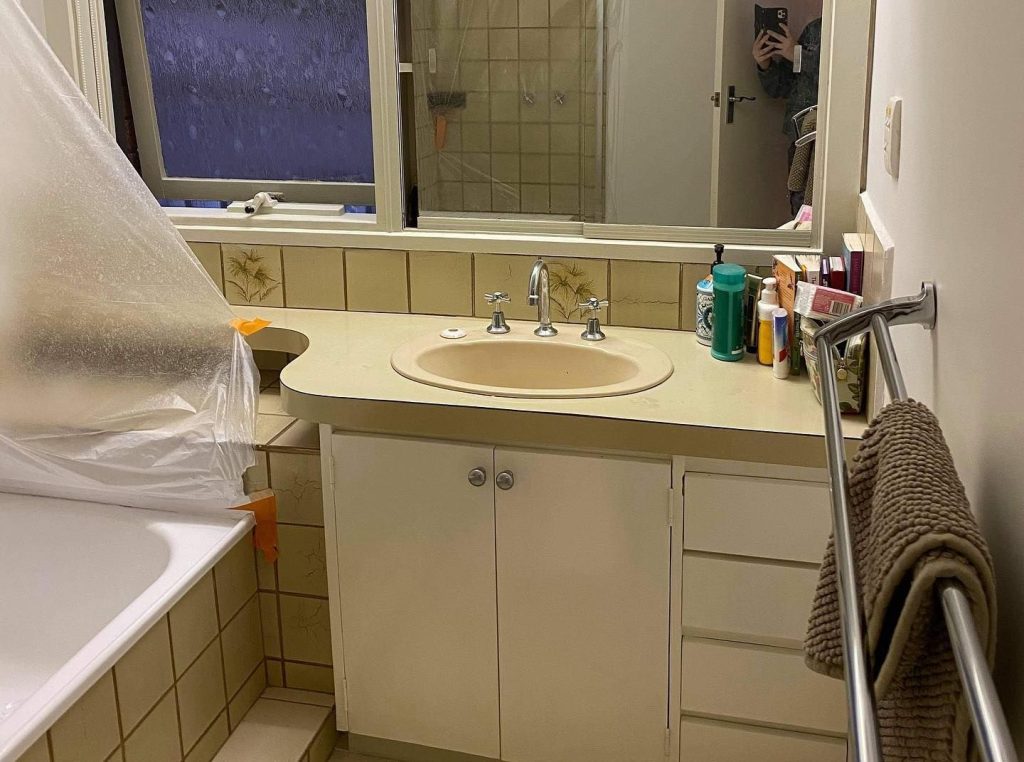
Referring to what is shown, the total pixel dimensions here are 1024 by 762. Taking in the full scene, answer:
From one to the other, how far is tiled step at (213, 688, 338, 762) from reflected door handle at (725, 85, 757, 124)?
1.47 metres

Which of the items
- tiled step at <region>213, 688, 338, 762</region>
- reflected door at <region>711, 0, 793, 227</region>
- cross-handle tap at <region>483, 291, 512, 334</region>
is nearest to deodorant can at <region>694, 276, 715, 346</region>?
reflected door at <region>711, 0, 793, 227</region>

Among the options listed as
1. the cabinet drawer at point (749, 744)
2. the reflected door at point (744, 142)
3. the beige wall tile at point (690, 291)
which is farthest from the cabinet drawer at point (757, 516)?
the reflected door at point (744, 142)

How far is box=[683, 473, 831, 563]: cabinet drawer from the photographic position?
5.96 feet

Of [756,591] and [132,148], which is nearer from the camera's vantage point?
[756,591]

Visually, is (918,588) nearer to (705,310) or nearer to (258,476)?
(705,310)

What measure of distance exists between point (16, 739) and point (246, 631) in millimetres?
738

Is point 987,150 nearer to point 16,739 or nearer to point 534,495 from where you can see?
point 534,495

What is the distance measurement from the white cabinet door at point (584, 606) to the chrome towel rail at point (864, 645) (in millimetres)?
984

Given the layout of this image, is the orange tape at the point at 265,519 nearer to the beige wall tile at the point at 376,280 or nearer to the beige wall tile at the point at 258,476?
the beige wall tile at the point at 258,476

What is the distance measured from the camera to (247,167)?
106 inches

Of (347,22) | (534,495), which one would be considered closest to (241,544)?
(534,495)

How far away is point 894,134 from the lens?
1.48 m

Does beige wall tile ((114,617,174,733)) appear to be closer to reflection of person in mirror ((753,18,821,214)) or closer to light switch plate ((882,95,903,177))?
light switch plate ((882,95,903,177))

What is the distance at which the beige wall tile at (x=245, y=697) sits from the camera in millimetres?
2215
